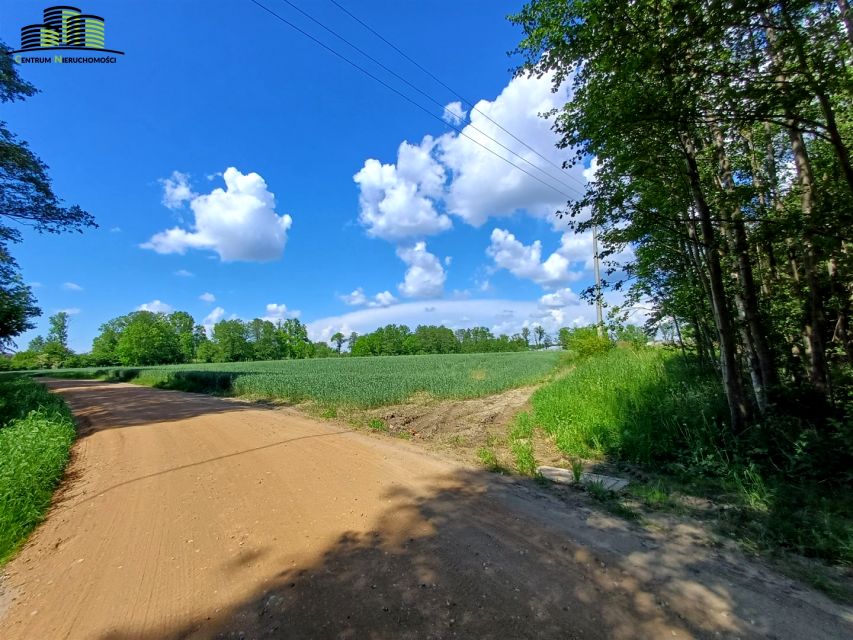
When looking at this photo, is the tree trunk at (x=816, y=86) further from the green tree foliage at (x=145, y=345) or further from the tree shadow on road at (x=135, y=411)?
the green tree foliage at (x=145, y=345)

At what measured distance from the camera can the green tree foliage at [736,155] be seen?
381cm

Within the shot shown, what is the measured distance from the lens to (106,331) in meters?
80.4

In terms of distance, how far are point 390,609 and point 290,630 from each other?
67cm

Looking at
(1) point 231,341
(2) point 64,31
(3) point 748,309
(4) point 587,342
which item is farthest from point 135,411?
(1) point 231,341

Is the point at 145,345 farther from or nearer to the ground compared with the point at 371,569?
farther from the ground

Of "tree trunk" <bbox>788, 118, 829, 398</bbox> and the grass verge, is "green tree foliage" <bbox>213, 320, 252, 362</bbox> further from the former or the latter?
"tree trunk" <bbox>788, 118, 829, 398</bbox>

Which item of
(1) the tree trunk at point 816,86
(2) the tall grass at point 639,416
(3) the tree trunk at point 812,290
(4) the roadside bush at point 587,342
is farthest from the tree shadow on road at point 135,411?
(4) the roadside bush at point 587,342

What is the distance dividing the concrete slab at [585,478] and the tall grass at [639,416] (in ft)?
3.07

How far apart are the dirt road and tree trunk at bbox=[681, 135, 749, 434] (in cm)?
311

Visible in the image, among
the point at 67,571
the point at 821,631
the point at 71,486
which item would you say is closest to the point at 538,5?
the point at 821,631

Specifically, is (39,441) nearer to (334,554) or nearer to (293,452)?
(293,452)

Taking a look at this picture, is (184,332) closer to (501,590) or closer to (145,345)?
(145,345)

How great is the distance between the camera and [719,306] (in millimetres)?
5711

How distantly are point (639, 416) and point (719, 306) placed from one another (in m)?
2.24
